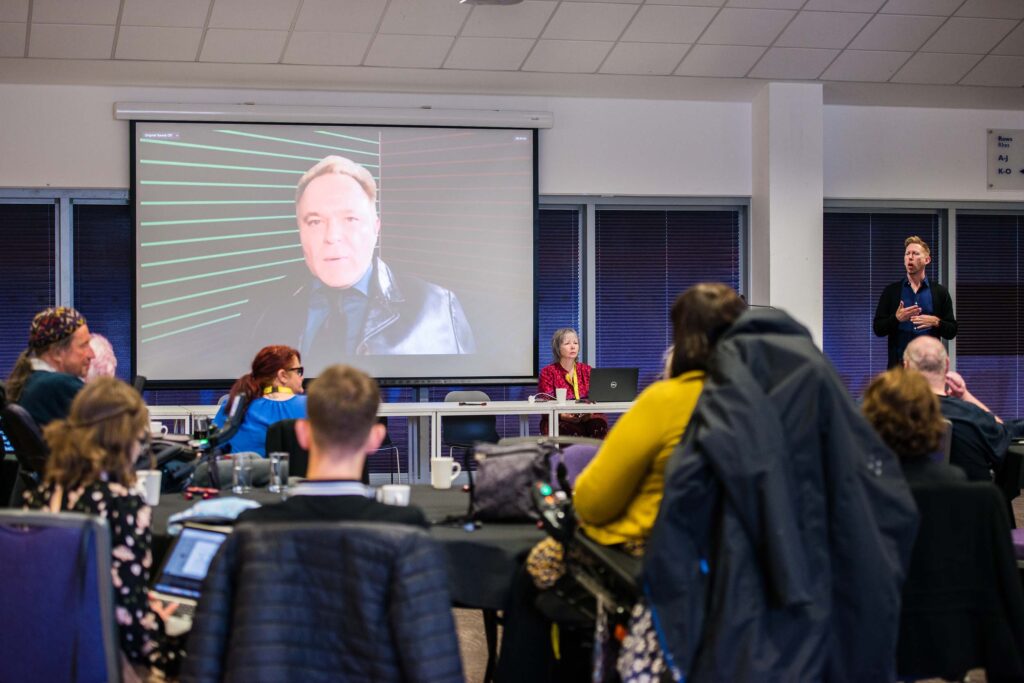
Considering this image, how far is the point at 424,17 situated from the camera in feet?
21.6

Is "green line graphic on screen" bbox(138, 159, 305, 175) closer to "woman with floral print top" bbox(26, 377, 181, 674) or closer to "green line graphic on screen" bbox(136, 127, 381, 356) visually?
"green line graphic on screen" bbox(136, 127, 381, 356)

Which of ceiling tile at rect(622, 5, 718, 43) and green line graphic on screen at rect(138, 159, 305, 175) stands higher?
ceiling tile at rect(622, 5, 718, 43)

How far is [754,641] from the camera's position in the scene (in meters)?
1.94

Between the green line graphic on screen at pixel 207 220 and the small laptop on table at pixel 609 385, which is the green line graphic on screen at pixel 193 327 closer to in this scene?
the green line graphic on screen at pixel 207 220

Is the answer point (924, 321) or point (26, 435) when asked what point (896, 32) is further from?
point (26, 435)

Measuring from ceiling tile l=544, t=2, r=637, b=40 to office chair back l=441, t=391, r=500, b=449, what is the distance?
97.6 inches

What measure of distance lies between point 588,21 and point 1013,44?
121 inches

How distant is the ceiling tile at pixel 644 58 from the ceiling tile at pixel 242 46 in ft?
7.22

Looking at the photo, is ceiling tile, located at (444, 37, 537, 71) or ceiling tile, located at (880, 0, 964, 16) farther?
ceiling tile, located at (444, 37, 537, 71)

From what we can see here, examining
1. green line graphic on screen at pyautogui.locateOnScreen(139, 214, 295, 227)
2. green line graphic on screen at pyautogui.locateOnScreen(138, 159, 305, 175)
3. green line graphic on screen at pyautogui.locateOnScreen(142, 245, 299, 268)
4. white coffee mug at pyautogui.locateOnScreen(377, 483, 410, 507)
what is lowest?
white coffee mug at pyautogui.locateOnScreen(377, 483, 410, 507)

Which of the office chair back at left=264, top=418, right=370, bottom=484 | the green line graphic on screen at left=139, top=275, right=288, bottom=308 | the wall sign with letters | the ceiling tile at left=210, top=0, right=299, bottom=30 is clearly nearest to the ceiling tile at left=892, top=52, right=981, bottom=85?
the wall sign with letters

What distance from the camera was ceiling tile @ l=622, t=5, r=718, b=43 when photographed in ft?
21.9

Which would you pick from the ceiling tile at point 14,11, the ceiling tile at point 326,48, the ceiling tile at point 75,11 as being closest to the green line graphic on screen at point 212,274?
the ceiling tile at point 326,48

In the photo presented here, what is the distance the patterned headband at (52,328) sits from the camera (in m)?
3.73
